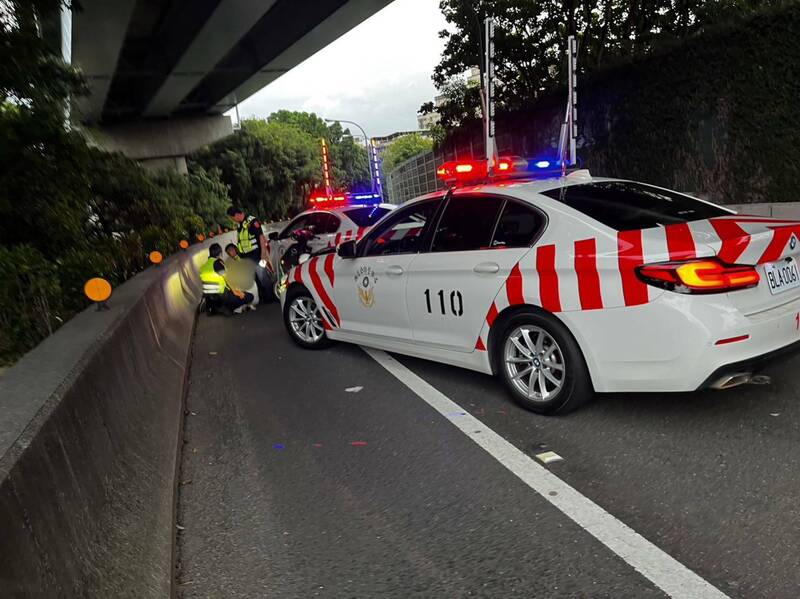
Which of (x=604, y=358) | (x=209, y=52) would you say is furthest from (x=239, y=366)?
(x=209, y=52)

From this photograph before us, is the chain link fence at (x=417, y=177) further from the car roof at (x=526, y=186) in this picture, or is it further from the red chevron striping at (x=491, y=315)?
the red chevron striping at (x=491, y=315)

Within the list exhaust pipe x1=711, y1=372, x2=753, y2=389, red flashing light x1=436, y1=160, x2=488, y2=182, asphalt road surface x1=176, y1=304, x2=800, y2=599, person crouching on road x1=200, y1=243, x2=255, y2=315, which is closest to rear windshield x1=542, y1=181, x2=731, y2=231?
exhaust pipe x1=711, y1=372, x2=753, y2=389

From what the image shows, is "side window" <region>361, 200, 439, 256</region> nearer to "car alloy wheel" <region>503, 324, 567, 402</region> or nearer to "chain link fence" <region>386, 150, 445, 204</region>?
"car alloy wheel" <region>503, 324, 567, 402</region>

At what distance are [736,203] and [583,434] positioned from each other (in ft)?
30.0

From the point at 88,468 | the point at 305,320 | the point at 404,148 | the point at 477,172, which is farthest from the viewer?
the point at 404,148

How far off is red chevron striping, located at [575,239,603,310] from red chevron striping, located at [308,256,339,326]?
9.80 feet

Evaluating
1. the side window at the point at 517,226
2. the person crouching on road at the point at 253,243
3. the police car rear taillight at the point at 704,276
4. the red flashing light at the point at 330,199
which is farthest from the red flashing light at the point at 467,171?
the red flashing light at the point at 330,199

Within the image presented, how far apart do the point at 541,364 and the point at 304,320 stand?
3438mm

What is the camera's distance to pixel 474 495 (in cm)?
345

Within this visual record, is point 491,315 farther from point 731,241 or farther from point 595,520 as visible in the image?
point 595,520

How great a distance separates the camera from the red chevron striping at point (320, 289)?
6.55 metres

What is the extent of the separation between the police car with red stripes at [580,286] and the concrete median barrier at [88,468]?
2150mm

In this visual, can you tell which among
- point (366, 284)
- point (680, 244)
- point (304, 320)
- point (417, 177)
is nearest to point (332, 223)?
point (304, 320)

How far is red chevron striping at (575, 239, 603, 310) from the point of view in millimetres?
3971
